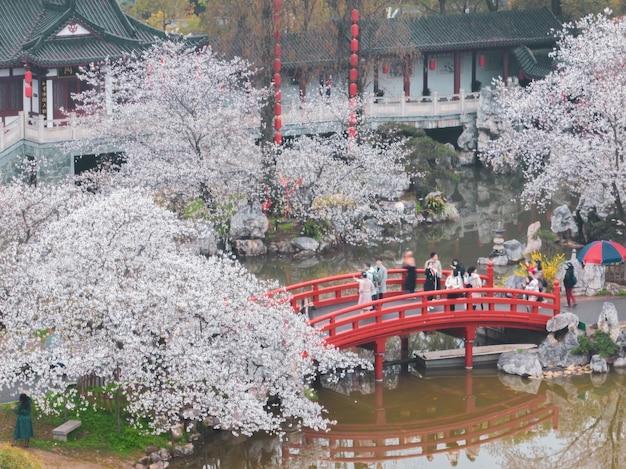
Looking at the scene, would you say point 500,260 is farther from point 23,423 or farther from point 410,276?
point 23,423

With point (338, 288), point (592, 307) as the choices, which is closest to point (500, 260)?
point (592, 307)

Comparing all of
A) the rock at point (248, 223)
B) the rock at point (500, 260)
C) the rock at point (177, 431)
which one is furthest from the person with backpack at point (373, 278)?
the rock at point (248, 223)

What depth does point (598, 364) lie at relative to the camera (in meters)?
38.9

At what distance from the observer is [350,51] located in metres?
62.7

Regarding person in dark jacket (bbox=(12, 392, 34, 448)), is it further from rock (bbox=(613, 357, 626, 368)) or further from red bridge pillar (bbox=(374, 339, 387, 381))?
rock (bbox=(613, 357, 626, 368))

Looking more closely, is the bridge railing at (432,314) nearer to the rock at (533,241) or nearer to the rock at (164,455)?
the rock at (164,455)

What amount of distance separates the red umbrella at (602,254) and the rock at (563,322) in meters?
4.37

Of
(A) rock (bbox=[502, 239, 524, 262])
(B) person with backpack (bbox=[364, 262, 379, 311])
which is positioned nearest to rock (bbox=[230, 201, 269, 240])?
(A) rock (bbox=[502, 239, 524, 262])

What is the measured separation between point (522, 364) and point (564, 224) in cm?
1557

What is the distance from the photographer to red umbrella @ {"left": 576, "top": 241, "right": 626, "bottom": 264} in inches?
1706

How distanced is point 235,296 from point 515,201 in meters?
33.0

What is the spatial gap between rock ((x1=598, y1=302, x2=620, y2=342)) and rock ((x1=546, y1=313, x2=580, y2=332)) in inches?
31.0

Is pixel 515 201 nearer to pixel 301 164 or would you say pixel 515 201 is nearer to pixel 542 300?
pixel 301 164

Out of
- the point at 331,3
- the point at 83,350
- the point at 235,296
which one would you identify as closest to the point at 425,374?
the point at 235,296
